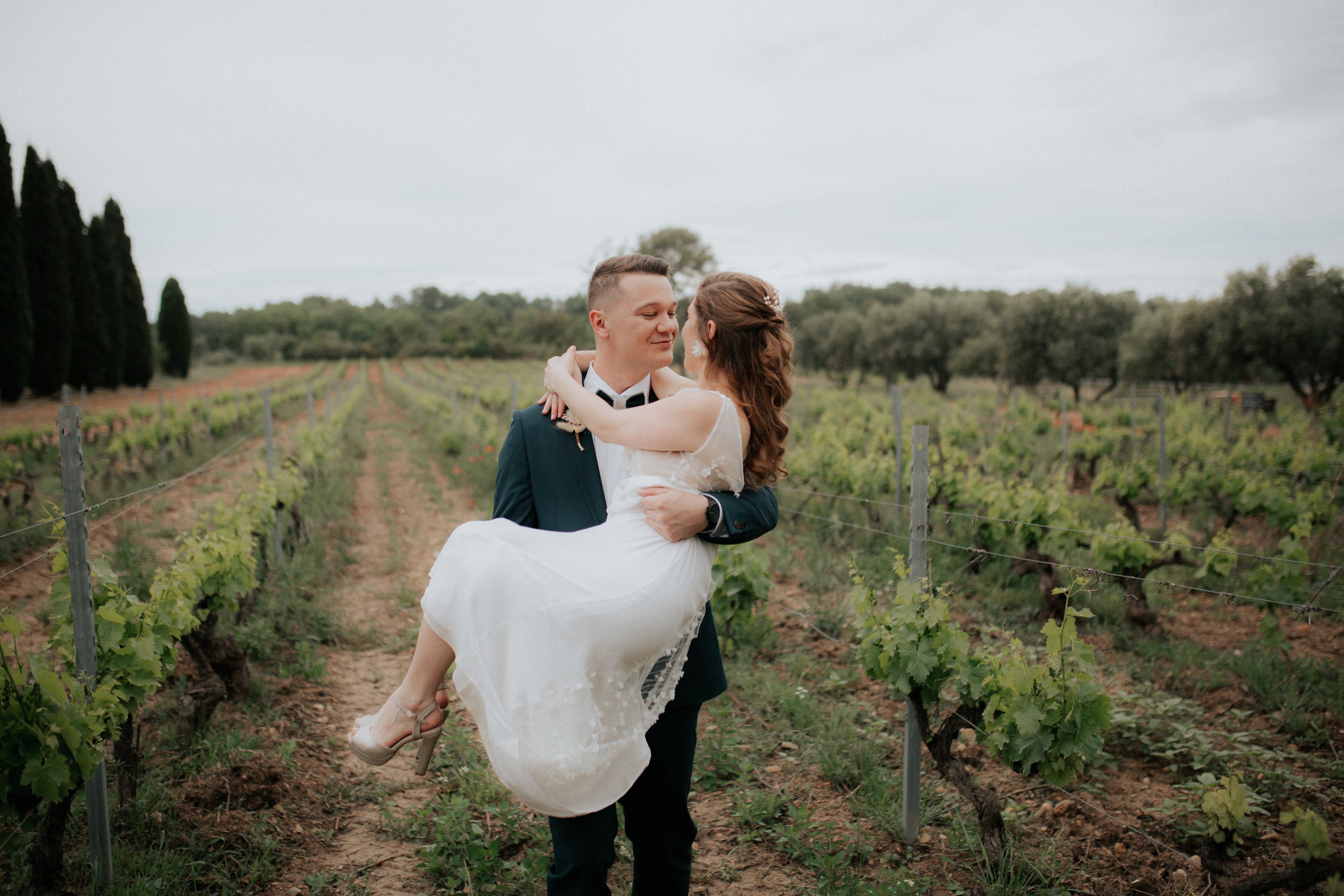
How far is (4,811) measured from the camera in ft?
6.62

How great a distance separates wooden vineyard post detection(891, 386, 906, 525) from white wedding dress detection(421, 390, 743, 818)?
4.06 m

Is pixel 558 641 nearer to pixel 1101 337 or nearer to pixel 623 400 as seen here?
pixel 623 400

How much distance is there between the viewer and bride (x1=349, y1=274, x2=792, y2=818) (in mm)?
1518

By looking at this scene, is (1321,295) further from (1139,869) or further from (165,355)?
(165,355)

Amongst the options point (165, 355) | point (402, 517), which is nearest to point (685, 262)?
point (165, 355)

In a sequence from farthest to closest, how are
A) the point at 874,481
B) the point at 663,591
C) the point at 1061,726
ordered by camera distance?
the point at 874,481, the point at 1061,726, the point at 663,591

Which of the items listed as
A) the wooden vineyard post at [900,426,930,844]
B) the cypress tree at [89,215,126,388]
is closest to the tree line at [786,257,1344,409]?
the wooden vineyard post at [900,426,930,844]

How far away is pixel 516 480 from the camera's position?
185cm

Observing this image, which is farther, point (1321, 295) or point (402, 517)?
point (1321, 295)

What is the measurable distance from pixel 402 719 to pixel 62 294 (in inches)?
1199

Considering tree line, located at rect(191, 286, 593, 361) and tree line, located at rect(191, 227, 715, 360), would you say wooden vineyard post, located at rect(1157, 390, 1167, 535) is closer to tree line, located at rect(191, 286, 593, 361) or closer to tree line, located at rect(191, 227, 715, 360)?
tree line, located at rect(191, 227, 715, 360)

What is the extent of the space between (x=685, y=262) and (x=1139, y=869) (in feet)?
161

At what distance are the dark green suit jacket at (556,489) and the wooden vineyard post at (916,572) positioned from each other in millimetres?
1285

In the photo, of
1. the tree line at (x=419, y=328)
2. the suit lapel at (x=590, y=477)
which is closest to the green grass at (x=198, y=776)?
the suit lapel at (x=590, y=477)
